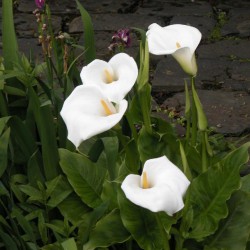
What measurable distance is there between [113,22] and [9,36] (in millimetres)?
2018

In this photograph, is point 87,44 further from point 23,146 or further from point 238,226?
point 238,226

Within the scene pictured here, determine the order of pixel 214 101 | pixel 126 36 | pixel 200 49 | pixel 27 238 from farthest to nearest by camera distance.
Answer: pixel 200 49
pixel 214 101
pixel 126 36
pixel 27 238

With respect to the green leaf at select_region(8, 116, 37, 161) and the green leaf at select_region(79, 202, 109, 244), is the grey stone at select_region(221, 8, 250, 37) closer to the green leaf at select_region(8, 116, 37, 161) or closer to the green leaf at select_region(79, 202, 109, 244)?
the green leaf at select_region(8, 116, 37, 161)

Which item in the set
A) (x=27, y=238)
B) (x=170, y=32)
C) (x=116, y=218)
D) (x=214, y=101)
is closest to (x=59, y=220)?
(x=27, y=238)

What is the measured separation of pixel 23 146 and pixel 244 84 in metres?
1.48

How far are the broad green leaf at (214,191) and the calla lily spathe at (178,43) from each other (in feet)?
Answer: 0.78

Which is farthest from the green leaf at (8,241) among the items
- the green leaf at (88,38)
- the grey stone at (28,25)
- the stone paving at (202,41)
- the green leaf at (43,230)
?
the grey stone at (28,25)

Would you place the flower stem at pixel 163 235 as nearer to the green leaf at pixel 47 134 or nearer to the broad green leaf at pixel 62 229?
the broad green leaf at pixel 62 229

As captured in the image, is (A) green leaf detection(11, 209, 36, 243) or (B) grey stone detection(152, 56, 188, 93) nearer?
(A) green leaf detection(11, 209, 36, 243)

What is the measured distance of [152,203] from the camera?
56.0 inches

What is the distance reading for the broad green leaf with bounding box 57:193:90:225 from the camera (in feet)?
6.64

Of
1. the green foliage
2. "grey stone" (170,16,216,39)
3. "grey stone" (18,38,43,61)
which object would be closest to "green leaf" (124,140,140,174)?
the green foliage

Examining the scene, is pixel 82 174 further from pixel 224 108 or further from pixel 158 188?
pixel 224 108

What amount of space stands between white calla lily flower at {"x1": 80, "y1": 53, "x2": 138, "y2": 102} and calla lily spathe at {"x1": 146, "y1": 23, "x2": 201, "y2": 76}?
9cm
